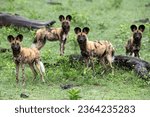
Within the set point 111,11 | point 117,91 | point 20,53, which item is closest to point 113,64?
point 117,91

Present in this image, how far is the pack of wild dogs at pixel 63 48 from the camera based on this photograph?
11.5 m

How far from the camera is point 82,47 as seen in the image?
40.8 ft

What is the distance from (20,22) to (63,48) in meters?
2.72

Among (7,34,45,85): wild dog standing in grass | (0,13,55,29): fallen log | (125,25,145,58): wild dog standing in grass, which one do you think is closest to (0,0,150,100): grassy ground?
(0,13,55,29): fallen log

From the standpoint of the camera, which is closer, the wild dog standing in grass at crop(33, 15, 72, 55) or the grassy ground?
the grassy ground

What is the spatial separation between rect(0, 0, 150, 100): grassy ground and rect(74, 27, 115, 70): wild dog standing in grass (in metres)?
0.30

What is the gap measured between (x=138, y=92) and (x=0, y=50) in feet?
14.6

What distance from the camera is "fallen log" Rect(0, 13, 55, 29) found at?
54.4 feet

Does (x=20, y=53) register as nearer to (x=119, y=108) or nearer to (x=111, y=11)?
(x=119, y=108)

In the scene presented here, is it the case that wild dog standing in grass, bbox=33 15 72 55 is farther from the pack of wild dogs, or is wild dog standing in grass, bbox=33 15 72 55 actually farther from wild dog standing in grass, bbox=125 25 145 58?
wild dog standing in grass, bbox=125 25 145 58

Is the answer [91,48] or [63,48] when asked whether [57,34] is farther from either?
[91,48]

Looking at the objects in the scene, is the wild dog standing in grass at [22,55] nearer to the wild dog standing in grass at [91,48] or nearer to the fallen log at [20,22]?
the wild dog standing in grass at [91,48]

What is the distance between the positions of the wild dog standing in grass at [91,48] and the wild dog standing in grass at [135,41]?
0.98 meters

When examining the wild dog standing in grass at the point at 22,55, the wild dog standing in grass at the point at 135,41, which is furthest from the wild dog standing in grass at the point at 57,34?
the wild dog standing in grass at the point at 22,55
